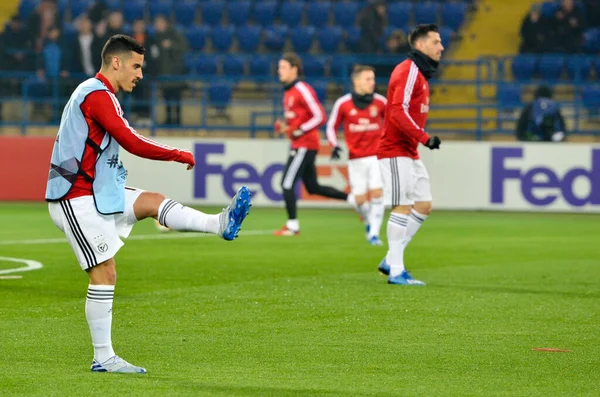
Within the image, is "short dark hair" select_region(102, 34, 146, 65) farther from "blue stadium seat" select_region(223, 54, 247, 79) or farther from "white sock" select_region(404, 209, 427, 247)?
"blue stadium seat" select_region(223, 54, 247, 79)

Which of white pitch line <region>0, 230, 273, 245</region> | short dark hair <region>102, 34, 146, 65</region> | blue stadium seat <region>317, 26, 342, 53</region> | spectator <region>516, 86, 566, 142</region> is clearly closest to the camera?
short dark hair <region>102, 34, 146, 65</region>

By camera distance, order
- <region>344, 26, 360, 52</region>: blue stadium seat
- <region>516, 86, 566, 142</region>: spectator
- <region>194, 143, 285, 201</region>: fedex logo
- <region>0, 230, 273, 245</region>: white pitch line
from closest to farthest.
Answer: <region>0, 230, 273, 245</region>: white pitch line
<region>516, 86, 566, 142</region>: spectator
<region>194, 143, 285, 201</region>: fedex logo
<region>344, 26, 360, 52</region>: blue stadium seat

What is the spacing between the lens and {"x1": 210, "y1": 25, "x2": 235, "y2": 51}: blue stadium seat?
27.2m

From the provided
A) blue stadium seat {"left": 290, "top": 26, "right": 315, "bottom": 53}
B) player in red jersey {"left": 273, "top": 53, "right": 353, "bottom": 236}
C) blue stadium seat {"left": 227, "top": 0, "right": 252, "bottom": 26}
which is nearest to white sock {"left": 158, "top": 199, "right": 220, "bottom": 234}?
player in red jersey {"left": 273, "top": 53, "right": 353, "bottom": 236}

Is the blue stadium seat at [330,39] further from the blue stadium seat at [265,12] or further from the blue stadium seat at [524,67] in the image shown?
the blue stadium seat at [524,67]

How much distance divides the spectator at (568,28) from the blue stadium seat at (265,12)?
6.50m

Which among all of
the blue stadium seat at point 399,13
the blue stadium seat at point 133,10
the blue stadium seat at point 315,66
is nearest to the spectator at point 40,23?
the blue stadium seat at point 133,10

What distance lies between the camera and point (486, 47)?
88.9 feet

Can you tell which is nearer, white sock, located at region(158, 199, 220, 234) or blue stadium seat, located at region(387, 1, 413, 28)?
white sock, located at region(158, 199, 220, 234)

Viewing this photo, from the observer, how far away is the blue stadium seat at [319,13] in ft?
90.4

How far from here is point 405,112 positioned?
11.2 m

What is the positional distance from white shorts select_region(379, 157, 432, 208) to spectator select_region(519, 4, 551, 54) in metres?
14.2

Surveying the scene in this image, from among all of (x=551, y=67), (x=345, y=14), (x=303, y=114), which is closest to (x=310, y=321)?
(x=303, y=114)

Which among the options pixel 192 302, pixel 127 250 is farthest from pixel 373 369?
pixel 127 250
